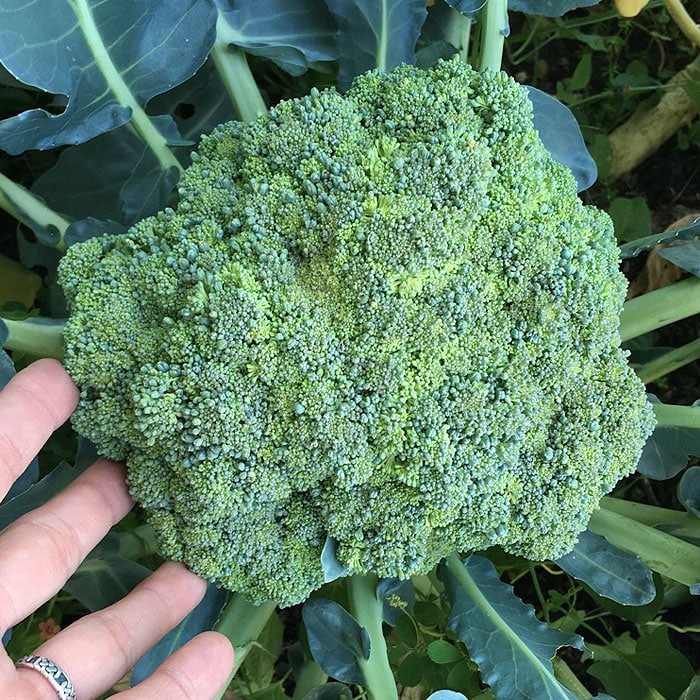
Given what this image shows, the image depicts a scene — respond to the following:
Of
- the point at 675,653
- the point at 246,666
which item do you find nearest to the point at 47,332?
the point at 246,666

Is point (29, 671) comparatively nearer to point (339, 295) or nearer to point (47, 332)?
point (47, 332)

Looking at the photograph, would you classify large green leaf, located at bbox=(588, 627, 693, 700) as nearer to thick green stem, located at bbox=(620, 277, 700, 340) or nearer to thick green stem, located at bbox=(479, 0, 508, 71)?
thick green stem, located at bbox=(620, 277, 700, 340)

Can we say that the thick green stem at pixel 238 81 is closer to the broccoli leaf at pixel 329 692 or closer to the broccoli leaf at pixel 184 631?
the broccoli leaf at pixel 184 631

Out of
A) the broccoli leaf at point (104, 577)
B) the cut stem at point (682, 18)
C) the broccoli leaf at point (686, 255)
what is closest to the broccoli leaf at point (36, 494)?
the broccoli leaf at point (104, 577)

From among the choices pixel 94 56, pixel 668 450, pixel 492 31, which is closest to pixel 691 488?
pixel 668 450

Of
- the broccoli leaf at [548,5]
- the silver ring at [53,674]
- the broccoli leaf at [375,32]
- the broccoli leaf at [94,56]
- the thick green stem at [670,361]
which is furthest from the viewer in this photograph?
the thick green stem at [670,361]

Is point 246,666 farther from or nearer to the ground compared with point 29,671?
nearer to the ground

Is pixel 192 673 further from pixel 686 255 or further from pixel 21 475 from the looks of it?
pixel 686 255
